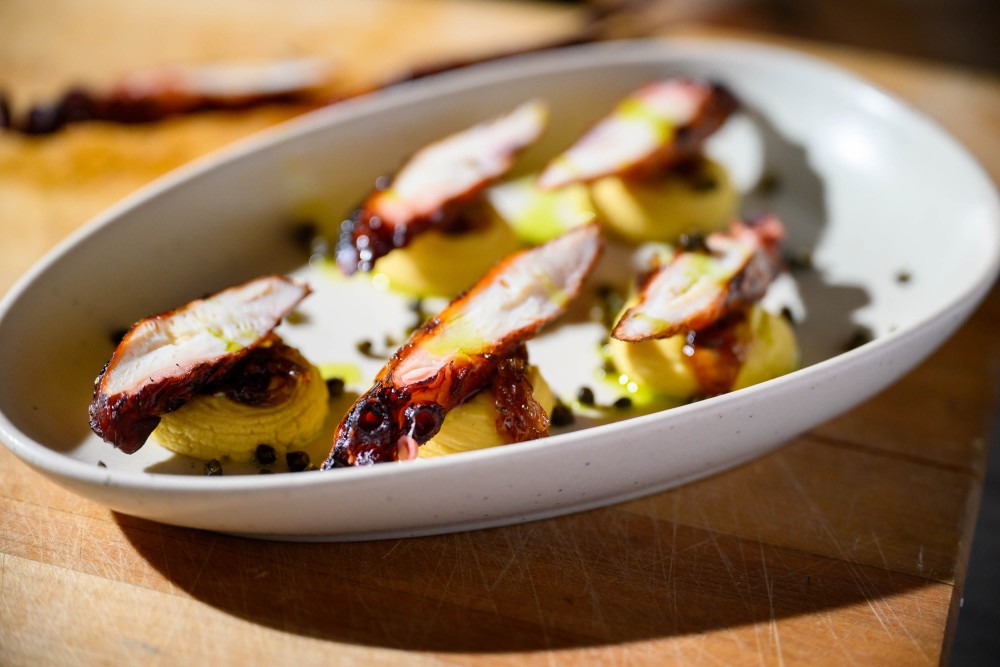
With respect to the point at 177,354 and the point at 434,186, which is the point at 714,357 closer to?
the point at 434,186

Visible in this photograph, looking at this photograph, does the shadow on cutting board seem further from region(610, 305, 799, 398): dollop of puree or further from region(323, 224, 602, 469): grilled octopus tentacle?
region(610, 305, 799, 398): dollop of puree

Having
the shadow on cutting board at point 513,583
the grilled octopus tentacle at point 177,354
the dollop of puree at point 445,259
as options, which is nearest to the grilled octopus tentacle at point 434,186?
the dollop of puree at point 445,259

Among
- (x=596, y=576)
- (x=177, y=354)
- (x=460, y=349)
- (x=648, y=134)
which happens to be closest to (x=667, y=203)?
(x=648, y=134)

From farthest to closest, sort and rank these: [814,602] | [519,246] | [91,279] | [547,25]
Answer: [547,25] → [519,246] → [91,279] → [814,602]

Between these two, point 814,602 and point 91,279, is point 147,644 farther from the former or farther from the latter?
point 814,602

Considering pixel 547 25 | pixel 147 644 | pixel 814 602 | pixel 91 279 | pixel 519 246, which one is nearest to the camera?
pixel 147 644

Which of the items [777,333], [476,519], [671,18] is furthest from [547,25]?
[476,519]
